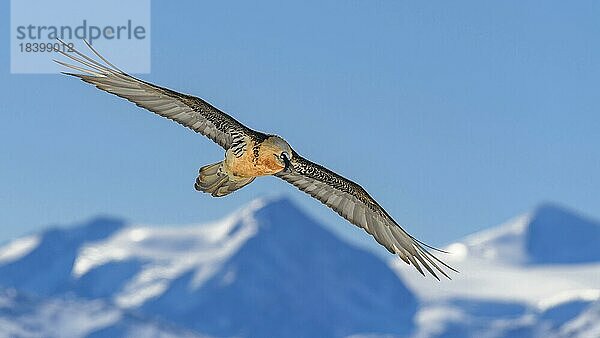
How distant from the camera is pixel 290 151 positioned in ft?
92.3

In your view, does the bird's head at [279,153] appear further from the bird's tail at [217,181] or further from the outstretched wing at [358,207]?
the outstretched wing at [358,207]

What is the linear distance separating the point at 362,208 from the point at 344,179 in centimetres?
102

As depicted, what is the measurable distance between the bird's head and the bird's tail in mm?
1586

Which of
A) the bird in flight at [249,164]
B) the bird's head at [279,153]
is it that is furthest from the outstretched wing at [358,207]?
the bird's head at [279,153]

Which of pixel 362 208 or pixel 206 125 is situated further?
pixel 362 208

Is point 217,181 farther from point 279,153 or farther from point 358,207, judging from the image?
point 358,207

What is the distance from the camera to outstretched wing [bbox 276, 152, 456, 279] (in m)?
32.4

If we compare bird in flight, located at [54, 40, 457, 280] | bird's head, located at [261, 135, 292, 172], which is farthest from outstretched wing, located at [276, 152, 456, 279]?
bird's head, located at [261, 135, 292, 172]

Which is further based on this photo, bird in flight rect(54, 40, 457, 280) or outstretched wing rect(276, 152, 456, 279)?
outstretched wing rect(276, 152, 456, 279)

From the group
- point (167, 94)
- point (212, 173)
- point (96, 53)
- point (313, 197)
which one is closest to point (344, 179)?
point (313, 197)

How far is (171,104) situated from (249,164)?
2.39 metres

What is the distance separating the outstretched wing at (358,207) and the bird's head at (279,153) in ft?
13.3

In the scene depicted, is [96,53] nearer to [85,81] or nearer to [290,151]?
[85,81]

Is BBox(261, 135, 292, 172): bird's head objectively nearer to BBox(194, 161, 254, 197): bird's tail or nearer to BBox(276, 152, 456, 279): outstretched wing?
BBox(194, 161, 254, 197): bird's tail
